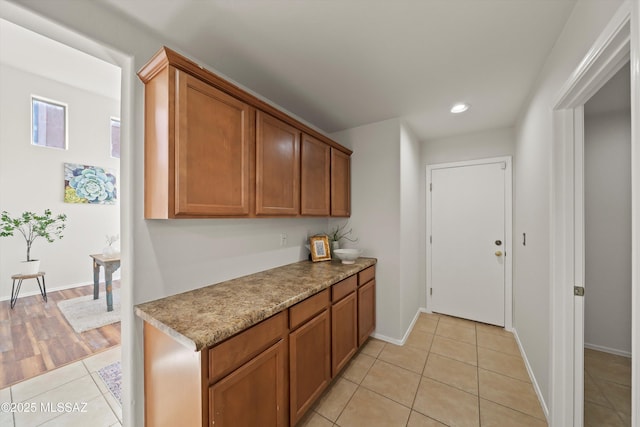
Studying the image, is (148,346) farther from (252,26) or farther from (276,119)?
(252,26)

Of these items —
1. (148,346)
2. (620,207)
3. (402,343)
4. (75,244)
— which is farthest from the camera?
(75,244)

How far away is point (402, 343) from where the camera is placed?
Answer: 251 cm

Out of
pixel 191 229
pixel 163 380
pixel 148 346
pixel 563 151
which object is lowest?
pixel 163 380

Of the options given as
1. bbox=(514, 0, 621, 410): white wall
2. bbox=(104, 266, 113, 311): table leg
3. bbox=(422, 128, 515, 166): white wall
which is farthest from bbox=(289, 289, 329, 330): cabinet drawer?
bbox=(104, 266, 113, 311): table leg

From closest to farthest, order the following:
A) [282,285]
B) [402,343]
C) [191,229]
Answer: [191,229]
[282,285]
[402,343]

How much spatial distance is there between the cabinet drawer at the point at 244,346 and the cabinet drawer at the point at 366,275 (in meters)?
1.10

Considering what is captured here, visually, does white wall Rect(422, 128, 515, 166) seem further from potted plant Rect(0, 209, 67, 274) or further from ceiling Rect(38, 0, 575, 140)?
potted plant Rect(0, 209, 67, 274)

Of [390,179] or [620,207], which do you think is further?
[390,179]

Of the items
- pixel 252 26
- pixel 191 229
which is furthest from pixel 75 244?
pixel 252 26

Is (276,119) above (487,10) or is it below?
below

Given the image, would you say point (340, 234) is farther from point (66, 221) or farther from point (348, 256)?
point (66, 221)

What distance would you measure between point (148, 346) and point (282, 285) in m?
0.80

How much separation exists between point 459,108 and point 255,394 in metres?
2.90

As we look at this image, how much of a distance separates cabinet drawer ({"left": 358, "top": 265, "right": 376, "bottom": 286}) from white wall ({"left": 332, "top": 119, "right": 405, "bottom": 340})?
0.24ft
